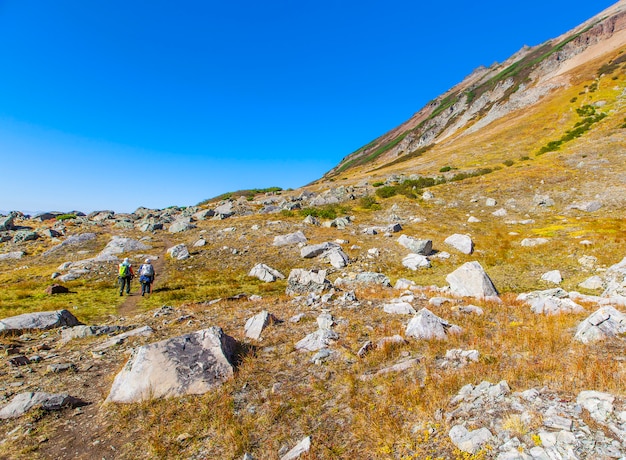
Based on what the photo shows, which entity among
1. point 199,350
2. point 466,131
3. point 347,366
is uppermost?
point 466,131

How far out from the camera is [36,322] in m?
12.6

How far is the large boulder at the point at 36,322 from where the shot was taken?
12.1m

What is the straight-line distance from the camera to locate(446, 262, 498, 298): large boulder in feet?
47.5

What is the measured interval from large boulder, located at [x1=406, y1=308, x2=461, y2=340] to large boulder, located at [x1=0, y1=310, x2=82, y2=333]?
46.3ft

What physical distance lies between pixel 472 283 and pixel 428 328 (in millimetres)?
6724

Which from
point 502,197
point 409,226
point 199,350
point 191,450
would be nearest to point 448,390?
point 191,450

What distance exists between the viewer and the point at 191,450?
5.71 metres

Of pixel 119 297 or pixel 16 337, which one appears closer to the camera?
pixel 16 337

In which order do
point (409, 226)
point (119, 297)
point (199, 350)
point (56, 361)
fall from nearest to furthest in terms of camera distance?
point (199, 350) → point (56, 361) → point (119, 297) → point (409, 226)

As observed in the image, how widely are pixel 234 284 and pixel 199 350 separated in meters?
12.4

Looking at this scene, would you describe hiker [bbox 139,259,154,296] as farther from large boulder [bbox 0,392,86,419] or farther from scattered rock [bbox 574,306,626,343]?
scattered rock [bbox 574,306,626,343]

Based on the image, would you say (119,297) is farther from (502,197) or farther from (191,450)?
(502,197)

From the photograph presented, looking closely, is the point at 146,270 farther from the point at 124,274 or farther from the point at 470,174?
the point at 470,174

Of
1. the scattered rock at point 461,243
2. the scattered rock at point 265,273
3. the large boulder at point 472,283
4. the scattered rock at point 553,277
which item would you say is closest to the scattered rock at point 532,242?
the scattered rock at point 461,243
